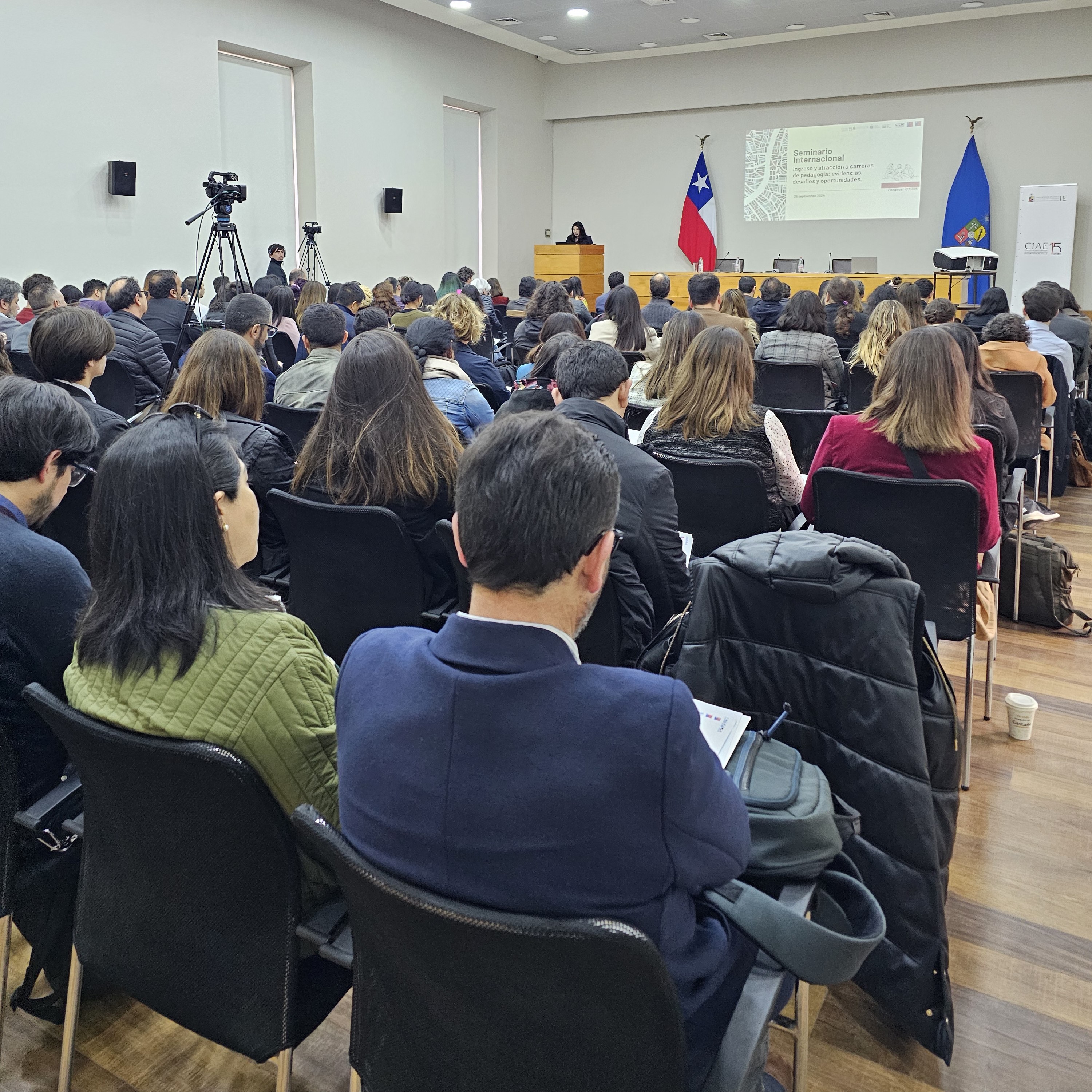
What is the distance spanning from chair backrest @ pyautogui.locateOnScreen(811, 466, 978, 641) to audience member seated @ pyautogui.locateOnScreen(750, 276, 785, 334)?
5.47 meters

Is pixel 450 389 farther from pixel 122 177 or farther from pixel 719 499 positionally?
pixel 122 177

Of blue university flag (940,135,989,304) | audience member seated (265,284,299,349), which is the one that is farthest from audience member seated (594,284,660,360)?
blue university flag (940,135,989,304)

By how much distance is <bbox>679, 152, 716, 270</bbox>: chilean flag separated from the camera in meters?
13.9

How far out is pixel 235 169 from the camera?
1048 cm

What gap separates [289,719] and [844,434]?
2111mm

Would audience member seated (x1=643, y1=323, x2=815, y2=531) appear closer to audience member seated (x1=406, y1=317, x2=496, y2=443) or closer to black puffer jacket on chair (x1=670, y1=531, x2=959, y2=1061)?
→ audience member seated (x1=406, y1=317, x2=496, y2=443)

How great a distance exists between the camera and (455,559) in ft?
8.45

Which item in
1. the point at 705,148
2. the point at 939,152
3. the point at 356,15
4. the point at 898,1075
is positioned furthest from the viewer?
the point at 705,148

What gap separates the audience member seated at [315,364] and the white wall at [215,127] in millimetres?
5532

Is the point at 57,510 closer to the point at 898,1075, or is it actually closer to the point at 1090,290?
the point at 898,1075

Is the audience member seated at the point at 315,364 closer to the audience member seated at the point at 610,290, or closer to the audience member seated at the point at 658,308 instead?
the audience member seated at the point at 610,290

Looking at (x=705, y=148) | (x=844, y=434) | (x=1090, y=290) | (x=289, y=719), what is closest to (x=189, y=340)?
(x=844, y=434)

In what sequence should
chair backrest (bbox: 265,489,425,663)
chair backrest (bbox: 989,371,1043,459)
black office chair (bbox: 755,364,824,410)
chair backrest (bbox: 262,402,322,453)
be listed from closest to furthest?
chair backrest (bbox: 265,489,425,663) → chair backrest (bbox: 262,402,322,453) → chair backrest (bbox: 989,371,1043,459) → black office chair (bbox: 755,364,824,410)

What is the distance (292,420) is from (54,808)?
2292 millimetres
